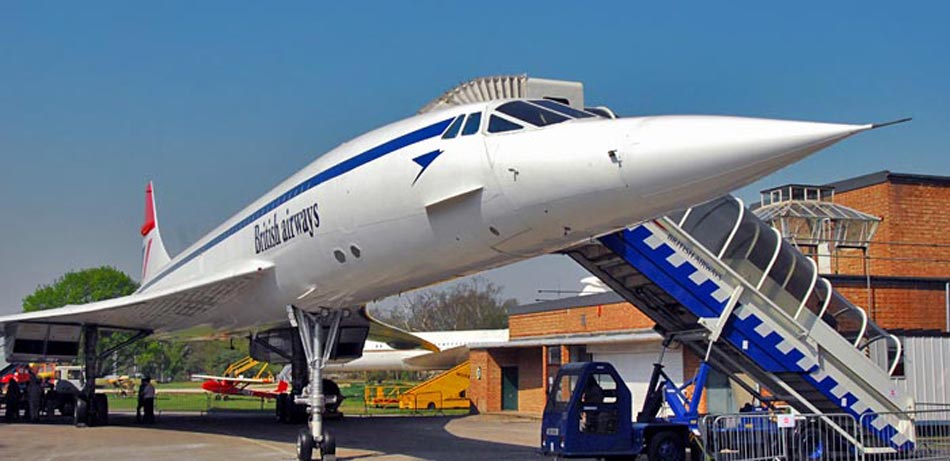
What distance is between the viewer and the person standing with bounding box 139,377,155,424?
70.5ft

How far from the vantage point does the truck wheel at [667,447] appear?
11.2m

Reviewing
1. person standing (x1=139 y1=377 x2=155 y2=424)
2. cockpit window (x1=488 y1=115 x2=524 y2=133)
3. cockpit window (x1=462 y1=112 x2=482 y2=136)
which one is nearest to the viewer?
cockpit window (x1=488 y1=115 x2=524 y2=133)

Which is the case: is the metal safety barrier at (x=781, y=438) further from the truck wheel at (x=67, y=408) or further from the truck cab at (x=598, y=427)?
the truck wheel at (x=67, y=408)

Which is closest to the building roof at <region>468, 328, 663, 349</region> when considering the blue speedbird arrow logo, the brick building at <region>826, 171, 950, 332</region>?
the brick building at <region>826, 171, 950, 332</region>

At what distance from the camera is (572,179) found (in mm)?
7824

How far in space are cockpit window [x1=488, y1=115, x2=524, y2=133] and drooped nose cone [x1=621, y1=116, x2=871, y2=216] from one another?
4.42 ft

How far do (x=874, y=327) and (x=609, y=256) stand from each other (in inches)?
145

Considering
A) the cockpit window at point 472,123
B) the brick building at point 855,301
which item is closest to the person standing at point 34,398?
the brick building at point 855,301

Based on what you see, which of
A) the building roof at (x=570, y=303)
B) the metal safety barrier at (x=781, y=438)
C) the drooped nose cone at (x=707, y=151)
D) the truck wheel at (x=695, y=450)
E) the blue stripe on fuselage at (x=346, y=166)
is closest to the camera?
the drooped nose cone at (x=707, y=151)

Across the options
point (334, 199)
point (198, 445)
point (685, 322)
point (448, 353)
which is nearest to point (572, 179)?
point (334, 199)

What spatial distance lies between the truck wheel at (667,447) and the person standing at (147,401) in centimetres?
1348

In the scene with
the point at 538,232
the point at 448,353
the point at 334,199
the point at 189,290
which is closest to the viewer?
the point at 538,232

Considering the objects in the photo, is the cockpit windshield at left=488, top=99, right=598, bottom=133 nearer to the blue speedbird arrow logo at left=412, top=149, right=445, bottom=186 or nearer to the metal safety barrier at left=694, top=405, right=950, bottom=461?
the blue speedbird arrow logo at left=412, top=149, right=445, bottom=186

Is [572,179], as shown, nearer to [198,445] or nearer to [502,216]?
[502,216]
